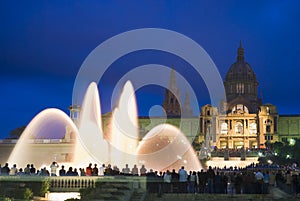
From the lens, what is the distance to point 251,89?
5802 inches

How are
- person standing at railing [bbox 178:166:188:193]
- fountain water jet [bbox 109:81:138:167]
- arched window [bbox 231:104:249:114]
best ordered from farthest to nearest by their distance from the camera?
arched window [bbox 231:104:249:114]
fountain water jet [bbox 109:81:138:167]
person standing at railing [bbox 178:166:188:193]

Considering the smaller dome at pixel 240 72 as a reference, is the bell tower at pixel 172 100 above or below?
below

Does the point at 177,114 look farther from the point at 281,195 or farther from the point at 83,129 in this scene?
the point at 281,195

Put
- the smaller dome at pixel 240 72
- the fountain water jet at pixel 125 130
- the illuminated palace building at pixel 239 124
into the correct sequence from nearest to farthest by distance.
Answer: the fountain water jet at pixel 125 130, the illuminated palace building at pixel 239 124, the smaller dome at pixel 240 72

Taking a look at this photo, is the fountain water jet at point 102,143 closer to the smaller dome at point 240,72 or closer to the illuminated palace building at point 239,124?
the illuminated palace building at point 239,124

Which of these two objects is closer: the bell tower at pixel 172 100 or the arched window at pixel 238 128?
the arched window at pixel 238 128

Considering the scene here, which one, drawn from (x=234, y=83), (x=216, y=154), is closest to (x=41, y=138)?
(x=216, y=154)

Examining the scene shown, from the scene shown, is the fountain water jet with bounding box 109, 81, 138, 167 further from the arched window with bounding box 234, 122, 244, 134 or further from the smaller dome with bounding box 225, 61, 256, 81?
the smaller dome with bounding box 225, 61, 256, 81

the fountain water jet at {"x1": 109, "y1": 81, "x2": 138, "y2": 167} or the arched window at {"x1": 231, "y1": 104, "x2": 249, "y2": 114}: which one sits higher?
the arched window at {"x1": 231, "y1": 104, "x2": 249, "y2": 114}

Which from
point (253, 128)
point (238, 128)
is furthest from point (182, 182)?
point (238, 128)

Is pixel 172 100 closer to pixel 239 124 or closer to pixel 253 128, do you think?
pixel 239 124

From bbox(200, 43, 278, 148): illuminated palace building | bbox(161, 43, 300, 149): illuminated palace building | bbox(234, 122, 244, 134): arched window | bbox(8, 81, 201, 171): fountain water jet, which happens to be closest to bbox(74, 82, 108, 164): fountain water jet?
bbox(8, 81, 201, 171): fountain water jet

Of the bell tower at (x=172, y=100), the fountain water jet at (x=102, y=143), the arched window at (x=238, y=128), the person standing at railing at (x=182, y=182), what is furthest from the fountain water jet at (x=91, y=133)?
the bell tower at (x=172, y=100)

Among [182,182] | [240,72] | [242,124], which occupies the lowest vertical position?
[182,182]
